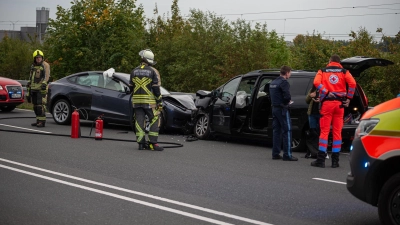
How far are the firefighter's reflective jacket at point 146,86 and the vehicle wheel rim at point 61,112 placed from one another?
18.2 feet

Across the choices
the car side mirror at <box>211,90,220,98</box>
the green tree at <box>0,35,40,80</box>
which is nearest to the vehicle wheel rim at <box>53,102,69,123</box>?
the car side mirror at <box>211,90,220,98</box>

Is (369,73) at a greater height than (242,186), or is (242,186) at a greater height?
(369,73)

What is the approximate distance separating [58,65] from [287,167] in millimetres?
29663

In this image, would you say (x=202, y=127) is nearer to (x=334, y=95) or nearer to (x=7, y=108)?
(x=334, y=95)

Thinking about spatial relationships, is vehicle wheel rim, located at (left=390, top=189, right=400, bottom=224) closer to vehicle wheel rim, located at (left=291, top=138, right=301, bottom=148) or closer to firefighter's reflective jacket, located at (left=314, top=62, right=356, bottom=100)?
firefighter's reflective jacket, located at (left=314, top=62, right=356, bottom=100)

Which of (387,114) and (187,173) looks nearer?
(387,114)

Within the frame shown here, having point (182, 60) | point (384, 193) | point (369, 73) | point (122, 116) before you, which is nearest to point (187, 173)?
point (384, 193)

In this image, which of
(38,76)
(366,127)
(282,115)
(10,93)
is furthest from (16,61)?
(366,127)

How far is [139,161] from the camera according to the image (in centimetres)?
1209

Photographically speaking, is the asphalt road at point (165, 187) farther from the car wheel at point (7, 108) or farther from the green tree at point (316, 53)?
the green tree at point (316, 53)

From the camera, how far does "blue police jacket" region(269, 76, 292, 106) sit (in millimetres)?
Answer: 12969

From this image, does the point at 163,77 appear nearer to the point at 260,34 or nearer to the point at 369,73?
the point at 260,34

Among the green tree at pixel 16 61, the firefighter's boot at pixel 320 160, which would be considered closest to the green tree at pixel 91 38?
the green tree at pixel 16 61

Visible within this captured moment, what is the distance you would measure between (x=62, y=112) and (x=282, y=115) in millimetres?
8185
